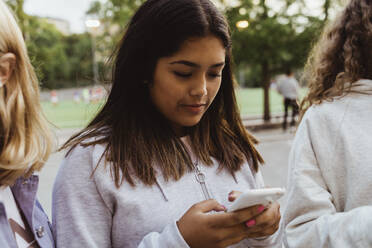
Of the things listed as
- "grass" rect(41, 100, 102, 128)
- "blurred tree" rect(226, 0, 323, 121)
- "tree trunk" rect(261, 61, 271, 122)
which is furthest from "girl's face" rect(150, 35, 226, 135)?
"tree trunk" rect(261, 61, 271, 122)

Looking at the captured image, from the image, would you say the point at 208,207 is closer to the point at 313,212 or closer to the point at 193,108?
the point at 193,108

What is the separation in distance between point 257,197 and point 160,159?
505 mm

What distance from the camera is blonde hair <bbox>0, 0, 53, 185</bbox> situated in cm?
110

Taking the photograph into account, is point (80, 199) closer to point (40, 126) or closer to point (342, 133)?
point (40, 126)

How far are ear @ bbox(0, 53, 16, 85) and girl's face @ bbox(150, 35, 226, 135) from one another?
50cm

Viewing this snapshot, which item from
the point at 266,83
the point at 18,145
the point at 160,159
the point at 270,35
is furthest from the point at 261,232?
the point at 266,83

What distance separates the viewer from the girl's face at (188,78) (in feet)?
4.25

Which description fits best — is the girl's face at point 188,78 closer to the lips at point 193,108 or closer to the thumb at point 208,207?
the lips at point 193,108

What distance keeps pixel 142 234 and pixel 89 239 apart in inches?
7.0

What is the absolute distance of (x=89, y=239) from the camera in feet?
3.81

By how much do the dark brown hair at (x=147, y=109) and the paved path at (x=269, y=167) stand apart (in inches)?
133

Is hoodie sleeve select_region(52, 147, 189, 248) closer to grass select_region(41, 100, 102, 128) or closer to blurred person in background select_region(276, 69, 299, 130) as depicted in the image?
grass select_region(41, 100, 102, 128)

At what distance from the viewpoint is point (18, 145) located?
113 cm

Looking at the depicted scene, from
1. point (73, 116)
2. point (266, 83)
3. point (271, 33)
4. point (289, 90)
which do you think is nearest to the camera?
point (271, 33)
